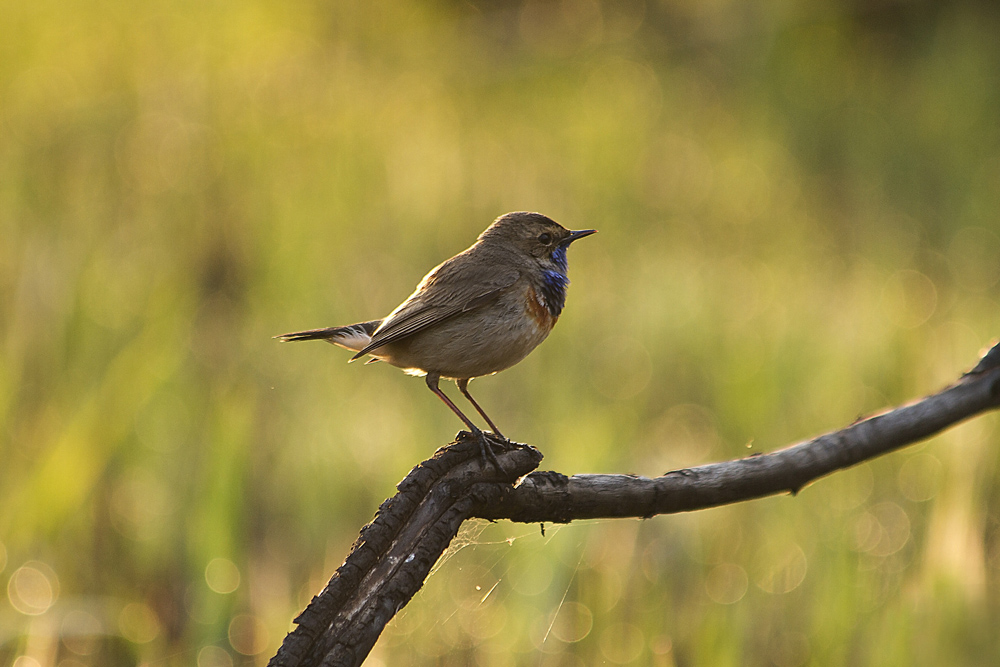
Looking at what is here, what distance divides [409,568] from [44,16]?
6.50 metres

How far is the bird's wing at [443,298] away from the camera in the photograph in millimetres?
2072

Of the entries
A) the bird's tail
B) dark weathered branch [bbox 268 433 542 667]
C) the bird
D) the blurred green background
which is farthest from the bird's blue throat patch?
dark weathered branch [bbox 268 433 542 667]

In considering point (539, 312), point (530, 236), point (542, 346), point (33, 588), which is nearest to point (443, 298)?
point (539, 312)

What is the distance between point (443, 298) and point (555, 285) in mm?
329

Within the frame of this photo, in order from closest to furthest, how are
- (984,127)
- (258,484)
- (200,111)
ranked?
(258,484)
(200,111)
(984,127)

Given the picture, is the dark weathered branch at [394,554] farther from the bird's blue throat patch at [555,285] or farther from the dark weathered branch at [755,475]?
the bird's blue throat patch at [555,285]

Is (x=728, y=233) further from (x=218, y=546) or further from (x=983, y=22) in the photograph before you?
(x=983, y=22)

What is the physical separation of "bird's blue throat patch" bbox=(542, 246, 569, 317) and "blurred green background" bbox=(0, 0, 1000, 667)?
0.59 m

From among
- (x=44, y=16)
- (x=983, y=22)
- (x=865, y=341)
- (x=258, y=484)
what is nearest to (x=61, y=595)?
(x=258, y=484)

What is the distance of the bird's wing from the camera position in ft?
6.80

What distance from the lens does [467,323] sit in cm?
210

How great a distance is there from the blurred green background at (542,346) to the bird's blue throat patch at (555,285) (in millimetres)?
589

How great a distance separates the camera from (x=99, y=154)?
16.2 ft

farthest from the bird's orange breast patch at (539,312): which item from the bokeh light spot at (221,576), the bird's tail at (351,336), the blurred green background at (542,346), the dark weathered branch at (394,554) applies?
the bokeh light spot at (221,576)
